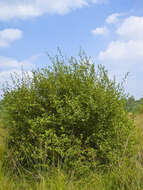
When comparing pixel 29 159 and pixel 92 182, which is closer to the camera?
pixel 92 182

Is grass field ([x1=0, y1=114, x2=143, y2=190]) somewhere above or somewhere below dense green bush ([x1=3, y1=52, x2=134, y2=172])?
below

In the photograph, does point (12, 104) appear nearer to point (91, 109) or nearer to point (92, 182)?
point (91, 109)

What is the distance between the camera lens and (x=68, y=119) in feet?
15.4

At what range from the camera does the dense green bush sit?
4.69m

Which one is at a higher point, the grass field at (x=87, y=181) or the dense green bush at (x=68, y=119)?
the dense green bush at (x=68, y=119)

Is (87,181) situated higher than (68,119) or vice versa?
(68,119)

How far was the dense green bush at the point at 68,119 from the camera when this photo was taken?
4.69m

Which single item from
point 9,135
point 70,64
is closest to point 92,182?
point 9,135

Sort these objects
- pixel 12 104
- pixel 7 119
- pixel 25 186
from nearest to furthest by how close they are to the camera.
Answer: pixel 25 186 < pixel 12 104 < pixel 7 119

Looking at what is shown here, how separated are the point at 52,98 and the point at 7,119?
1557 mm

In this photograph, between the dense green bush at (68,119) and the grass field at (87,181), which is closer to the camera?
the grass field at (87,181)

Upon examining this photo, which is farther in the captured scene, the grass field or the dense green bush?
the dense green bush

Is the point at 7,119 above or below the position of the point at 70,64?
below

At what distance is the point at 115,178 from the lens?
4.01m
